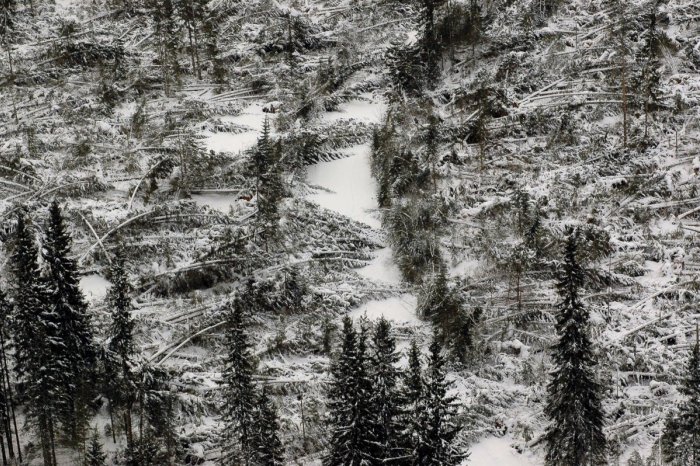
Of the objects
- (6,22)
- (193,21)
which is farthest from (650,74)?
(6,22)

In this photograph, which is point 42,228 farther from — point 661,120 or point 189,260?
point 661,120

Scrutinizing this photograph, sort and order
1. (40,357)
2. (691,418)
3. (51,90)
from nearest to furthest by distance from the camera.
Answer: (691,418)
(40,357)
(51,90)

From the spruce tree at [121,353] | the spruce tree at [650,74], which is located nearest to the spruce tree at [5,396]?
the spruce tree at [121,353]

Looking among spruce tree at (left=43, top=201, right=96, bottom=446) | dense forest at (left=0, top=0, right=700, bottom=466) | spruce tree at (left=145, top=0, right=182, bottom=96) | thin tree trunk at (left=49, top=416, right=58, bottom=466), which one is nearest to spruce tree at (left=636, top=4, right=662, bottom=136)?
dense forest at (left=0, top=0, right=700, bottom=466)

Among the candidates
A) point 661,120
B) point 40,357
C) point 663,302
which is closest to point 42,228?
point 40,357

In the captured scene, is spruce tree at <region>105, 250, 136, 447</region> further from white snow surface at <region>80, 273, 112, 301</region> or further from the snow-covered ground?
the snow-covered ground

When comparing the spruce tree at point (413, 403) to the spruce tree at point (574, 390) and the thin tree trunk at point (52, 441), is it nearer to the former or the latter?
the spruce tree at point (574, 390)
